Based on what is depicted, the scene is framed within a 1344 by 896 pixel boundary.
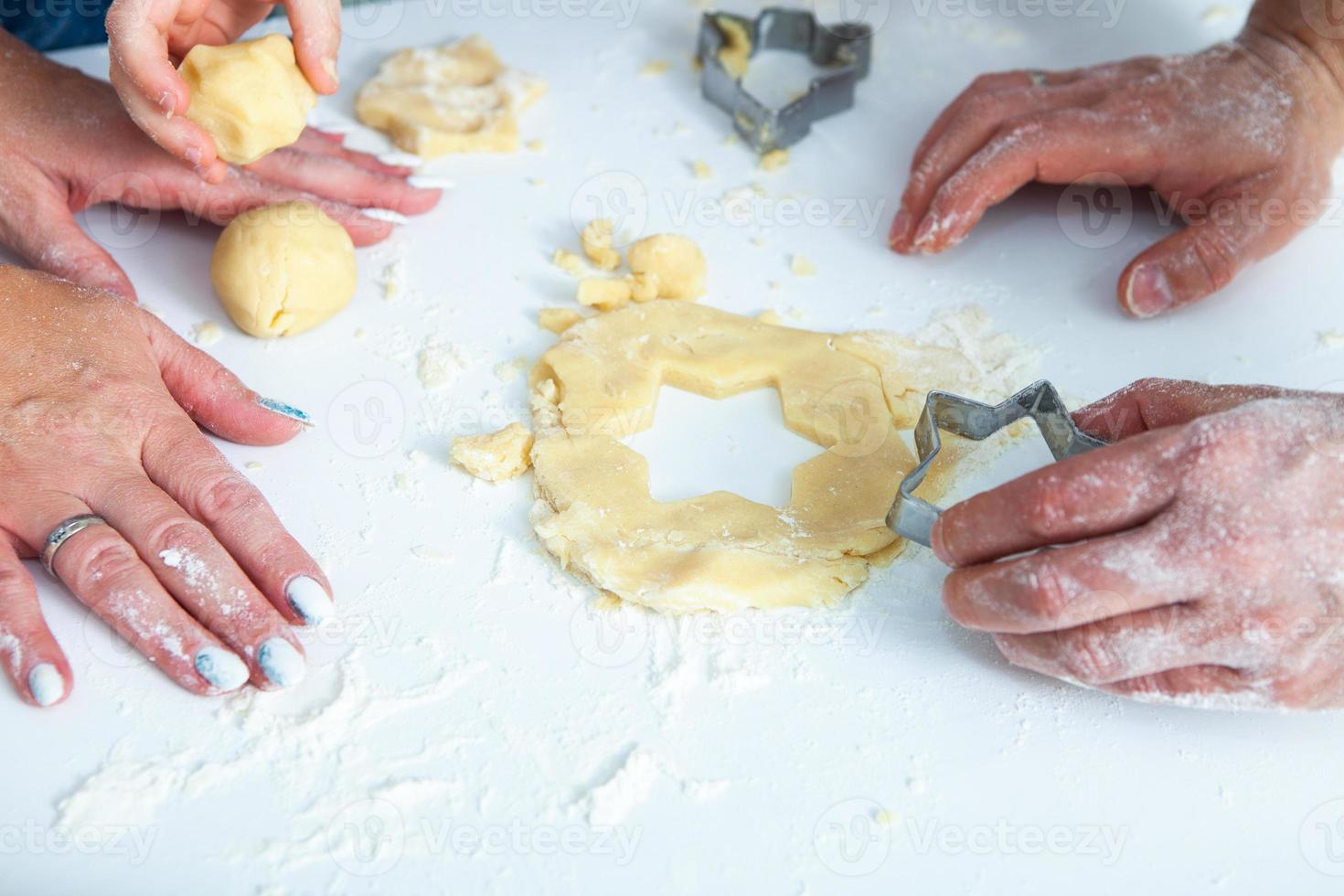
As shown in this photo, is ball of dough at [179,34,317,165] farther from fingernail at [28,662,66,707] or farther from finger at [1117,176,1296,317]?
finger at [1117,176,1296,317]

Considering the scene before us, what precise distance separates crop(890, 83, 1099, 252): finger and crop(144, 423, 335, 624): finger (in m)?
1.04

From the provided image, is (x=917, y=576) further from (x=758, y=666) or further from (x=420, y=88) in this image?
(x=420, y=88)

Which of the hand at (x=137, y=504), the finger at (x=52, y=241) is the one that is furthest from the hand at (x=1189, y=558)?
the finger at (x=52, y=241)

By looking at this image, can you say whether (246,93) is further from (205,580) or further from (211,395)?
(205,580)

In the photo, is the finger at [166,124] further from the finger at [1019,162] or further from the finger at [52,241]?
the finger at [1019,162]

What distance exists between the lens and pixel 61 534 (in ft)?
4.33

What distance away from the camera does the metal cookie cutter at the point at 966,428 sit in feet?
4.34

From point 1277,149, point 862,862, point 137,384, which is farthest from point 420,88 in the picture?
point 862,862

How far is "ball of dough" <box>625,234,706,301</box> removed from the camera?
5.73 ft

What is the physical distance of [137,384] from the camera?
145 cm

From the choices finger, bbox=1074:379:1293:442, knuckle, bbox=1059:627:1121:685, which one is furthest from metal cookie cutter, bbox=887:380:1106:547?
knuckle, bbox=1059:627:1121:685

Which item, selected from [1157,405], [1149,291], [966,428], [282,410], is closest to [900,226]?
[1149,291]

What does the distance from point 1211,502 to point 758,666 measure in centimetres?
50

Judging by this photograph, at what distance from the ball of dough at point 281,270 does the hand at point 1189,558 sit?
0.95m
